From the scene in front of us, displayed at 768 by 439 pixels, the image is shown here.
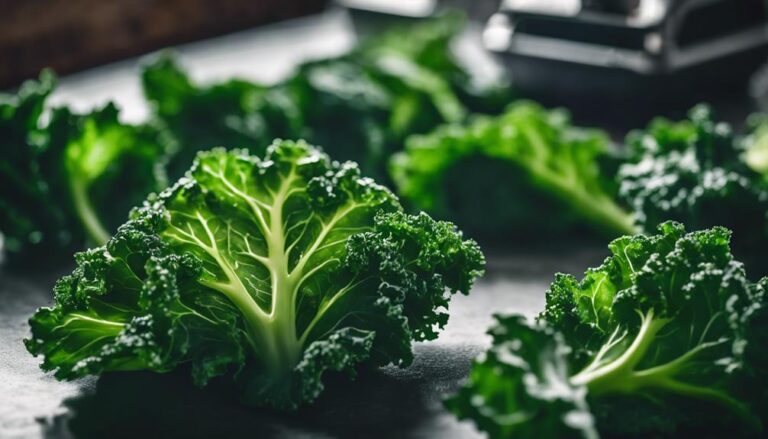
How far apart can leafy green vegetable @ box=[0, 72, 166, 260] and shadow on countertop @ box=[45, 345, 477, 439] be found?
32.6 inches

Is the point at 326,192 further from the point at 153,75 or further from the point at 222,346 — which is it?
the point at 153,75

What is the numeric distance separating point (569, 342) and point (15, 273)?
159 cm

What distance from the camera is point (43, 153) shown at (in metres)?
2.55

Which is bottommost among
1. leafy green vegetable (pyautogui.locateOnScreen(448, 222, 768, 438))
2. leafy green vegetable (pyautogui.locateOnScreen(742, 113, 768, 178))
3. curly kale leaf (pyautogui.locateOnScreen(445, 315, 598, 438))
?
curly kale leaf (pyautogui.locateOnScreen(445, 315, 598, 438))

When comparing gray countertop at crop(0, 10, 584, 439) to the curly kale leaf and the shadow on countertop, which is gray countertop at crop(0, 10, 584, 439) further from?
the curly kale leaf

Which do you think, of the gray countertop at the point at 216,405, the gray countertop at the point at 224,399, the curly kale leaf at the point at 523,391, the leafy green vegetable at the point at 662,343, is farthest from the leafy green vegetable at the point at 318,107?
the curly kale leaf at the point at 523,391

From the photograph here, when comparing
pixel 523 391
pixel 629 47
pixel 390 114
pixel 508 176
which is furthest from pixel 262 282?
pixel 629 47

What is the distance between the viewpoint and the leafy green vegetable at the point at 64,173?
8.26 feet

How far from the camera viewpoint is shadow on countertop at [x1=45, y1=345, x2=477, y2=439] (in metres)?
1.72

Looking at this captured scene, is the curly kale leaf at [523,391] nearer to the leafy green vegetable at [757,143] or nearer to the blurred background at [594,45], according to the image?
the leafy green vegetable at [757,143]

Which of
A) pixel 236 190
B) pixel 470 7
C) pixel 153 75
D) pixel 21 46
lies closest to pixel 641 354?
pixel 236 190

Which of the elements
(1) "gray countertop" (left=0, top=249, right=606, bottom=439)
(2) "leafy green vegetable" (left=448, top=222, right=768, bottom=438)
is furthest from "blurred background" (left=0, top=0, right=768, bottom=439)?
(2) "leafy green vegetable" (left=448, top=222, right=768, bottom=438)

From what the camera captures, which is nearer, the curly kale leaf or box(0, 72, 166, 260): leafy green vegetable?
A: the curly kale leaf

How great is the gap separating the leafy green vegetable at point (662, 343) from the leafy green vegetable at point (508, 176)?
38.9 inches
